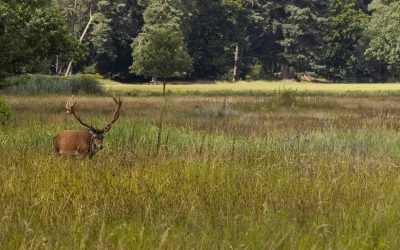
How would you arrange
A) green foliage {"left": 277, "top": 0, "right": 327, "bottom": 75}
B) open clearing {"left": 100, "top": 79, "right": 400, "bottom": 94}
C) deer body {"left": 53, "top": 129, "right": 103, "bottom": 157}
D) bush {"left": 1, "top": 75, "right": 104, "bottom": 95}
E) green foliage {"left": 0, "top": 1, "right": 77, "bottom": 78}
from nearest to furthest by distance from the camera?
deer body {"left": 53, "top": 129, "right": 103, "bottom": 157}
green foliage {"left": 0, "top": 1, "right": 77, "bottom": 78}
bush {"left": 1, "top": 75, "right": 104, "bottom": 95}
open clearing {"left": 100, "top": 79, "right": 400, "bottom": 94}
green foliage {"left": 277, "top": 0, "right": 327, "bottom": 75}

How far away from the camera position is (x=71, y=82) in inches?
1542

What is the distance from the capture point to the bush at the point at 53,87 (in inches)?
1371

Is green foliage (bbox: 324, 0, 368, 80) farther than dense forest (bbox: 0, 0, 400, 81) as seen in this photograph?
Yes

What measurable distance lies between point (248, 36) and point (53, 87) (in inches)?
2487

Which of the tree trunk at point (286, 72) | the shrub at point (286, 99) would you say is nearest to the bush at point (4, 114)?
the shrub at point (286, 99)

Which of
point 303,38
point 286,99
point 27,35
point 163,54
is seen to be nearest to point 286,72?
point 303,38

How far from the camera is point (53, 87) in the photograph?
3697 centimetres

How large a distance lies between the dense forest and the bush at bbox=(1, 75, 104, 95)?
1163 inches

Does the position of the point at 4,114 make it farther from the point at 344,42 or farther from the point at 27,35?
the point at 344,42

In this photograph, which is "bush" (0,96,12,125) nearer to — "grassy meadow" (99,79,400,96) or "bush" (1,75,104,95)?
"bush" (1,75,104,95)

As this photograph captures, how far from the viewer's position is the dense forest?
7800cm

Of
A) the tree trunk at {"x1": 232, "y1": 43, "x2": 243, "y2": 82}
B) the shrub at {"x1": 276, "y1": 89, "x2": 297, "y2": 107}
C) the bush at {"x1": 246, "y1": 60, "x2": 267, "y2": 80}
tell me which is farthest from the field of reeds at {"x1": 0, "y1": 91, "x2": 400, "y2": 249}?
the bush at {"x1": 246, "y1": 60, "x2": 267, "y2": 80}

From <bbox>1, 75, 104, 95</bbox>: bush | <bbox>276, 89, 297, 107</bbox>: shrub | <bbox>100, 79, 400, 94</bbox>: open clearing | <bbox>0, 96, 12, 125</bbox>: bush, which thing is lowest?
<bbox>100, 79, 400, 94</bbox>: open clearing

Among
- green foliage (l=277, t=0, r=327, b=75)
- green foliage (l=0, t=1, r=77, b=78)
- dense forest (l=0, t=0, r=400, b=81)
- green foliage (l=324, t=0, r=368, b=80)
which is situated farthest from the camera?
green foliage (l=324, t=0, r=368, b=80)
